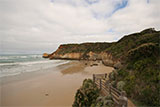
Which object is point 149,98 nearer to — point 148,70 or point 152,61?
point 148,70

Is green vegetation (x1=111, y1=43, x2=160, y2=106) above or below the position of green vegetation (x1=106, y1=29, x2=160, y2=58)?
below

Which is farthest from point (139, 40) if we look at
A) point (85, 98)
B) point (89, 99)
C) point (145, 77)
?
point (85, 98)

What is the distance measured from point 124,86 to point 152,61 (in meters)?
2.60

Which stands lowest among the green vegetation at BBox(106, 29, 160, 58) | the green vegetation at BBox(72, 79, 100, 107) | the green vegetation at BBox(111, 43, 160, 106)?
the green vegetation at BBox(72, 79, 100, 107)

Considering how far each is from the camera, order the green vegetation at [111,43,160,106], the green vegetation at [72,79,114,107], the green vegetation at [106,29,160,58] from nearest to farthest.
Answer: the green vegetation at [111,43,160,106], the green vegetation at [72,79,114,107], the green vegetation at [106,29,160,58]

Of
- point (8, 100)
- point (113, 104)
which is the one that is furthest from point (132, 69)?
point (8, 100)

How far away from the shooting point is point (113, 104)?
421cm

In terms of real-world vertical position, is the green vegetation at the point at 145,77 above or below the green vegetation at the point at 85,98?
above

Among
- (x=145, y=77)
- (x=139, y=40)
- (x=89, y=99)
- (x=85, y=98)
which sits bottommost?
(x=89, y=99)

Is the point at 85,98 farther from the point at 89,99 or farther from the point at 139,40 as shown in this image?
the point at 139,40

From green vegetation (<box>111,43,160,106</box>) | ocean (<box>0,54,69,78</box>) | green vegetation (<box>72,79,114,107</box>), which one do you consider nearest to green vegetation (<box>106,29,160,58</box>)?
green vegetation (<box>111,43,160,106</box>)

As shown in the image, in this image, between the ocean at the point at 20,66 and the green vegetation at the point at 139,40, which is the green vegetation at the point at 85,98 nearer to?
the green vegetation at the point at 139,40

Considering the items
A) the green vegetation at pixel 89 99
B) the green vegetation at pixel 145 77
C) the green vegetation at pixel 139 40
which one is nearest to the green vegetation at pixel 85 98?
the green vegetation at pixel 89 99

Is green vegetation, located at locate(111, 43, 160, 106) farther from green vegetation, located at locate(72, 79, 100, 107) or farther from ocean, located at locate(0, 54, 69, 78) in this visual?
ocean, located at locate(0, 54, 69, 78)
